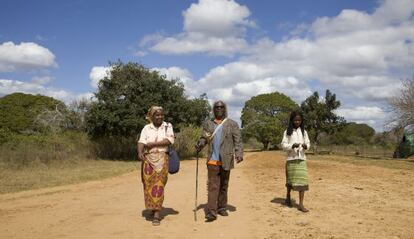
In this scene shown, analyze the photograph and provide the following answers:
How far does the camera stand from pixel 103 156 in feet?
90.6

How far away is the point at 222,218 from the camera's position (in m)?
7.68

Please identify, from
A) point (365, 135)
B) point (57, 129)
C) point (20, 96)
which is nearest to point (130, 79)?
point (57, 129)

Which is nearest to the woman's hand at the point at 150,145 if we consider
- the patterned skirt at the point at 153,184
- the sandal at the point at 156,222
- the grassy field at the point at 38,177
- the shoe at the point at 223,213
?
the patterned skirt at the point at 153,184

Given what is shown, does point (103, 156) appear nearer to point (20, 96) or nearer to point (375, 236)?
point (375, 236)

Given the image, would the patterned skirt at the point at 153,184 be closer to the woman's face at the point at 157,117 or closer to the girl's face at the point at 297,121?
the woman's face at the point at 157,117

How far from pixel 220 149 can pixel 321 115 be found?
40.6 m

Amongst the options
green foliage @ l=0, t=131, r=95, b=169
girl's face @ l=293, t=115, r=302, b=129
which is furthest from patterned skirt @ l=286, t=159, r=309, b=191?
green foliage @ l=0, t=131, r=95, b=169

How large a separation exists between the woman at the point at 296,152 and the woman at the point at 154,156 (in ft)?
7.69

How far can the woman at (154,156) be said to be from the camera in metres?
7.59

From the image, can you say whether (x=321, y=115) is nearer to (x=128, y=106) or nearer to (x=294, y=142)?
(x=128, y=106)

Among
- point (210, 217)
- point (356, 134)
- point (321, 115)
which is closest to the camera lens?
point (210, 217)

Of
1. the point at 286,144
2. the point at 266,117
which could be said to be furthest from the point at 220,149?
the point at 266,117

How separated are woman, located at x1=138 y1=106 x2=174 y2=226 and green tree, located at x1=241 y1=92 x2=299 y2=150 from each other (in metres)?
48.1

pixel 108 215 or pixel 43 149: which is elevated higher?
pixel 43 149
